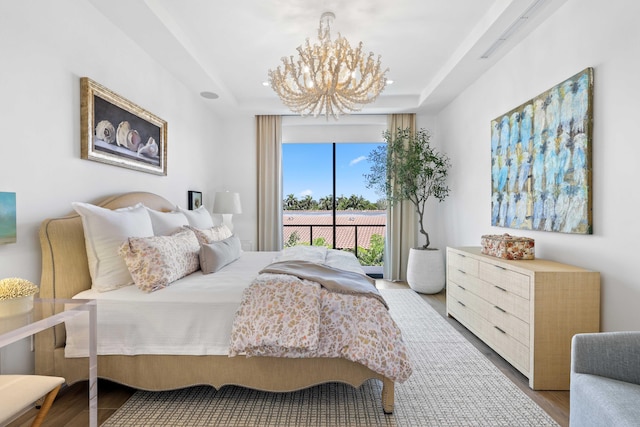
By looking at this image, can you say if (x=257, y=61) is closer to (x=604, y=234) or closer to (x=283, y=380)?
(x=283, y=380)

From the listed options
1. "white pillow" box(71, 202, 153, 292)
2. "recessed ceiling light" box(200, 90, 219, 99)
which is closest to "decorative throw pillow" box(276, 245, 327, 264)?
"white pillow" box(71, 202, 153, 292)

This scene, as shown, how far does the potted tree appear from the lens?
4.66 m

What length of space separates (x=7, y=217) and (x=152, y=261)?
75 centimetres

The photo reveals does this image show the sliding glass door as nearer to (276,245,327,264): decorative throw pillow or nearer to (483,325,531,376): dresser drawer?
(276,245,327,264): decorative throw pillow

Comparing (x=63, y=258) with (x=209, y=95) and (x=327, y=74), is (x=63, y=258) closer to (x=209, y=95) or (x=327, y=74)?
(x=327, y=74)

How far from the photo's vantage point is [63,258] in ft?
6.93

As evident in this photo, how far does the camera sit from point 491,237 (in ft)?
9.84

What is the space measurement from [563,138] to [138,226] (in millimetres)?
3129

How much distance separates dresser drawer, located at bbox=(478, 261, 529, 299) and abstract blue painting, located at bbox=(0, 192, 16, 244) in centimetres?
312

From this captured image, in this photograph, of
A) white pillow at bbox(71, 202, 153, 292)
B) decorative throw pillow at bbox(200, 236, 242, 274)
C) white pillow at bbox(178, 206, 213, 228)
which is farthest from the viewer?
white pillow at bbox(178, 206, 213, 228)

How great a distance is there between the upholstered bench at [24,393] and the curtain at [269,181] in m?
3.86

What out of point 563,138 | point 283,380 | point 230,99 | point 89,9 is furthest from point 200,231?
point 563,138

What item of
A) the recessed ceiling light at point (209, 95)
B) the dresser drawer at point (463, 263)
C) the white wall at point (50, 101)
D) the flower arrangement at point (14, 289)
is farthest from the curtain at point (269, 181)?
the flower arrangement at point (14, 289)

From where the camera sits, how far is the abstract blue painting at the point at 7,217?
1814mm
